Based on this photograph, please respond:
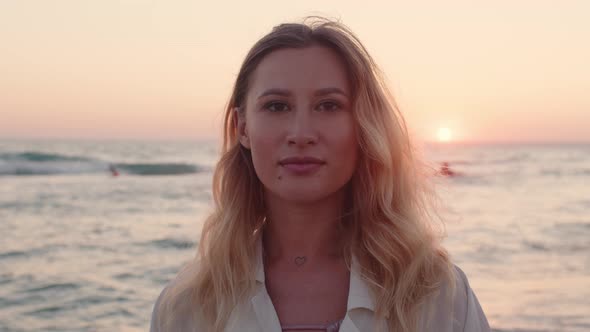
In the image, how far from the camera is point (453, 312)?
244 cm

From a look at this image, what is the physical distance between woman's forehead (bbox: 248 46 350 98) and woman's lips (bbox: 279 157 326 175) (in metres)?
0.24

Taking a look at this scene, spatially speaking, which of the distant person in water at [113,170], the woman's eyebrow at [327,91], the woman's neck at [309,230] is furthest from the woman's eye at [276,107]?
the distant person in water at [113,170]

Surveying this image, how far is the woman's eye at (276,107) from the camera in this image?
2.58 m

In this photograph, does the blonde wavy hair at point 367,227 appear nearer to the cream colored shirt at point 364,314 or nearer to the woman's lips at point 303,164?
the cream colored shirt at point 364,314

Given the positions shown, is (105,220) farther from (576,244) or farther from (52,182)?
(52,182)

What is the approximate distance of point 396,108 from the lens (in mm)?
2811

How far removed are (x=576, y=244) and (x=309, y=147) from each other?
36.3 feet

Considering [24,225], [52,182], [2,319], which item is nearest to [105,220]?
[24,225]

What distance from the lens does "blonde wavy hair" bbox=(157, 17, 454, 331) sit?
2.55m

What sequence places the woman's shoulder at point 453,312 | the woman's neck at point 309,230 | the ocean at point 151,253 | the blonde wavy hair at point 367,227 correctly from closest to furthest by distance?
the woman's shoulder at point 453,312, the blonde wavy hair at point 367,227, the woman's neck at point 309,230, the ocean at point 151,253

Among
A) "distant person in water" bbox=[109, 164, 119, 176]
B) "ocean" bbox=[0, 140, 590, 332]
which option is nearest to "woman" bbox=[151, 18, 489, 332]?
"ocean" bbox=[0, 140, 590, 332]

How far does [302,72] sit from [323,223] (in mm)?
584

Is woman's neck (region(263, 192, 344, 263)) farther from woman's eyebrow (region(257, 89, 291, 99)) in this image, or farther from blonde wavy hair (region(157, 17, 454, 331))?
woman's eyebrow (region(257, 89, 291, 99))

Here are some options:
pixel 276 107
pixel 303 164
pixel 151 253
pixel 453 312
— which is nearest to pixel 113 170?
pixel 151 253
